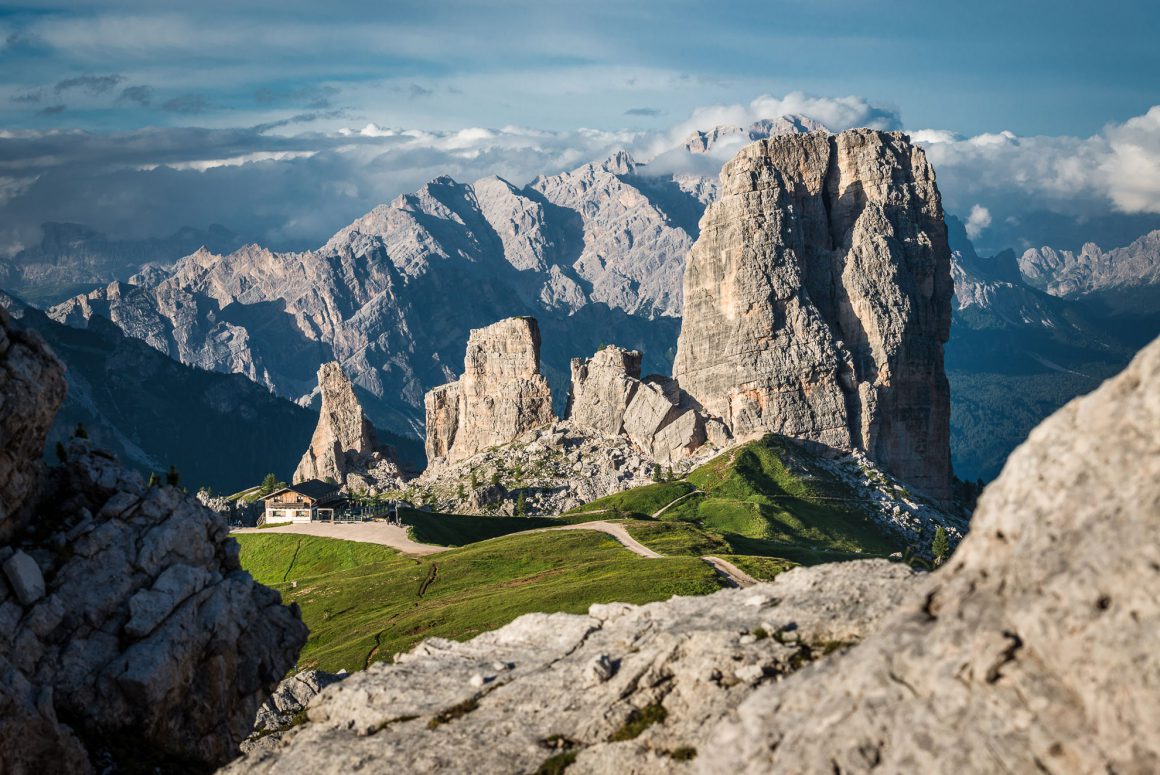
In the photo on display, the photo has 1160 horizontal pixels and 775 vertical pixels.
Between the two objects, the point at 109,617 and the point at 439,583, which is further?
the point at 439,583

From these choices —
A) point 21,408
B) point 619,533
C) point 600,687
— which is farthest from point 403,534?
point 600,687

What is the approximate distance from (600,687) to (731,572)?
275 feet

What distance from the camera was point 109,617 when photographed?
67.9 metres

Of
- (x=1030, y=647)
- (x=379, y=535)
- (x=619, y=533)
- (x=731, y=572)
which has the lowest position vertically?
(x=379, y=535)

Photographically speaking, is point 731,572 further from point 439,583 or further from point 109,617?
point 109,617

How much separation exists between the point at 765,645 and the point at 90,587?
42.2 m

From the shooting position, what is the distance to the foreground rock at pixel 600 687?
40062 millimetres

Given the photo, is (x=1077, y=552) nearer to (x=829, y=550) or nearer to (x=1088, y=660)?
(x=1088, y=660)

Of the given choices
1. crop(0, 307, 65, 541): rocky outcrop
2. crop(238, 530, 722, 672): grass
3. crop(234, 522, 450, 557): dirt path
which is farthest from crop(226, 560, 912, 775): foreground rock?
crop(234, 522, 450, 557): dirt path

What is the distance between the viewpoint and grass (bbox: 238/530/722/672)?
11144 cm

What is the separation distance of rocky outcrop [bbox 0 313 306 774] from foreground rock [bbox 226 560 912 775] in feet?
60.7

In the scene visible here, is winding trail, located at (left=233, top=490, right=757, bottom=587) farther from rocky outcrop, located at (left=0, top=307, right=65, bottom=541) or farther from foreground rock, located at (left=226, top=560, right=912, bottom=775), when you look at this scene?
foreground rock, located at (left=226, top=560, right=912, bottom=775)

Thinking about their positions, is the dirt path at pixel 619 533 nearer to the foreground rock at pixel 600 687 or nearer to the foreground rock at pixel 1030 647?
the foreground rock at pixel 600 687

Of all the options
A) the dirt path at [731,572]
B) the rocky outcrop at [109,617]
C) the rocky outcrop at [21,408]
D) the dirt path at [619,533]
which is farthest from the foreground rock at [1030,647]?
the dirt path at [619,533]
